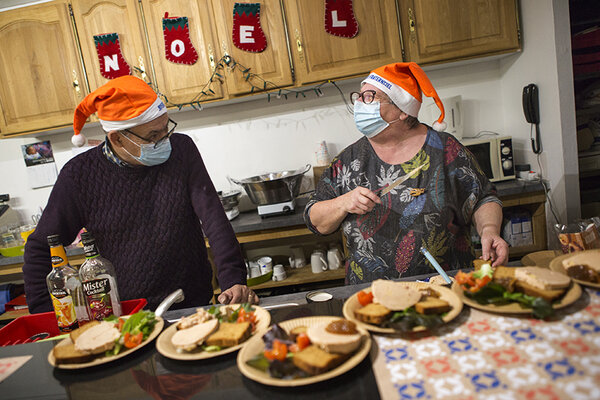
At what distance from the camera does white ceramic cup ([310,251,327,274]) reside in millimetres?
2869

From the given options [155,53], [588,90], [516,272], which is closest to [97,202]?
[516,272]

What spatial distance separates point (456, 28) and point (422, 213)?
1813mm

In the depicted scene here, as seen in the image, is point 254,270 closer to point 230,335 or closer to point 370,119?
point 370,119

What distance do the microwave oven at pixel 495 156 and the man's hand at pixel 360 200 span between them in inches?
66.5

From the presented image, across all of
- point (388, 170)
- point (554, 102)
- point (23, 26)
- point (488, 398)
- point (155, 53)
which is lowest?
point (488, 398)

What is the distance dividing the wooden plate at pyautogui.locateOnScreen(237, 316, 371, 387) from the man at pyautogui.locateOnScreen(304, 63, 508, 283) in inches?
22.3

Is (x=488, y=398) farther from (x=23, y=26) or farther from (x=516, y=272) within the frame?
(x=23, y=26)

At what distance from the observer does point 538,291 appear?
88 centimetres

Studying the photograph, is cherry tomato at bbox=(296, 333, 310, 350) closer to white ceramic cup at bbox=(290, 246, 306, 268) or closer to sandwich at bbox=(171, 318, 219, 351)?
sandwich at bbox=(171, 318, 219, 351)

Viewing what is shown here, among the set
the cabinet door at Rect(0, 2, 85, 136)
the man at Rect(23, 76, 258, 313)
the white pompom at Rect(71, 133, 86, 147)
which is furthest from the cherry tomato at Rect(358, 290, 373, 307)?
the cabinet door at Rect(0, 2, 85, 136)

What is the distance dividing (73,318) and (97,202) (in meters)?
0.50

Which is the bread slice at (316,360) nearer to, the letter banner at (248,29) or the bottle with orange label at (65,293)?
the bottle with orange label at (65,293)

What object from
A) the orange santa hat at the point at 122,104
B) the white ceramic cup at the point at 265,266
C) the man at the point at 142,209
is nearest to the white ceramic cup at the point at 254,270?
the white ceramic cup at the point at 265,266

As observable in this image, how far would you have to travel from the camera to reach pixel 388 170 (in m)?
1.54
